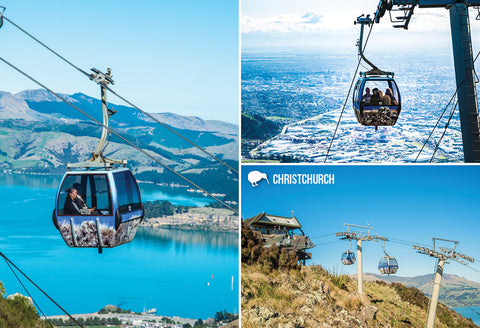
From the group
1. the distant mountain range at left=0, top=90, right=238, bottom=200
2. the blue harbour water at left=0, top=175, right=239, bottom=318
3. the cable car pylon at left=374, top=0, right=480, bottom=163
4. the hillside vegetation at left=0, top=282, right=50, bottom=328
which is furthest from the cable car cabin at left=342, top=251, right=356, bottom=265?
the distant mountain range at left=0, top=90, right=238, bottom=200

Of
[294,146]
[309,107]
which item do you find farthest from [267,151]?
[309,107]

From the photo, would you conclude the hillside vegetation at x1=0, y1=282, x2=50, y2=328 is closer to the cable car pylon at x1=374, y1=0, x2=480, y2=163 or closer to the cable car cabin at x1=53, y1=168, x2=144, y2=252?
the cable car cabin at x1=53, y1=168, x2=144, y2=252

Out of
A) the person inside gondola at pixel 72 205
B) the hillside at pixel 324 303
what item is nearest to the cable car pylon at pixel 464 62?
the hillside at pixel 324 303

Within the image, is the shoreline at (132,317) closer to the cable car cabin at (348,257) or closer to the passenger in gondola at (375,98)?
the cable car cabin at (348,257)

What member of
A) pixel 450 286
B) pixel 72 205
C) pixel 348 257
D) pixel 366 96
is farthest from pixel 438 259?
pixel 72 205

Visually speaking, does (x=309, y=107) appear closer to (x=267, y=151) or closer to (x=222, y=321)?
(x=267, y=151)

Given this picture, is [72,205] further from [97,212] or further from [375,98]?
[375,98]

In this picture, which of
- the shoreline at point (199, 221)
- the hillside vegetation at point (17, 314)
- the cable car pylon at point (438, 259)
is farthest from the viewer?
the shoreline at point (199, 221)
